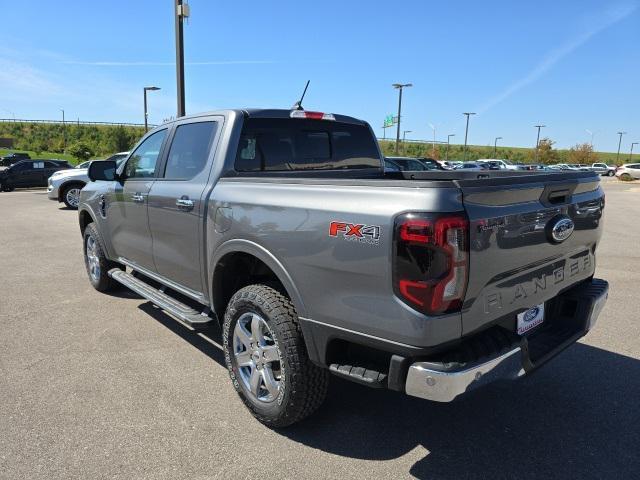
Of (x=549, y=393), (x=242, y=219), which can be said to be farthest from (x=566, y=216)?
(x=242, y=219)

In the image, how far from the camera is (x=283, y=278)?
2.76 m

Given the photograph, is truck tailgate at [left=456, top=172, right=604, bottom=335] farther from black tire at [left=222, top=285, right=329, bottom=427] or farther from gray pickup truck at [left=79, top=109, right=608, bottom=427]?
black tire at [left=222, top=285, right=329, bottom=427]

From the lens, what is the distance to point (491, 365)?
2287 mm

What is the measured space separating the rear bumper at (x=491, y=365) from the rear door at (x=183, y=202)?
196 cm

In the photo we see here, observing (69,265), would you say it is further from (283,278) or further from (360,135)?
(283,278)

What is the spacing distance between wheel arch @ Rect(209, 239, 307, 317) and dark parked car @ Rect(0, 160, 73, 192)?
24.4m

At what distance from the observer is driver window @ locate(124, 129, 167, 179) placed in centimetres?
447

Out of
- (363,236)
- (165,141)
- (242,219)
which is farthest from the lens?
(165,141)

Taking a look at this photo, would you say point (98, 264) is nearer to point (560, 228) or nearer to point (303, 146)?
point (303, 146)

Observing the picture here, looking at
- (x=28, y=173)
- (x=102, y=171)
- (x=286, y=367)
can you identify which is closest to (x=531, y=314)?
(x=286, y=367)

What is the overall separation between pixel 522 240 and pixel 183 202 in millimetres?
2386

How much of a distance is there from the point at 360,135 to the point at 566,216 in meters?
2.09

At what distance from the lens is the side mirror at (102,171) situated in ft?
16.4

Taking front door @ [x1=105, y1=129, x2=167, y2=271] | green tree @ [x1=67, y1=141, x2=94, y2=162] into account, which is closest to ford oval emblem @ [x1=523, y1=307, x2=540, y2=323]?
front door @ [x1=105, y1=129, x2=167, y2=271]
